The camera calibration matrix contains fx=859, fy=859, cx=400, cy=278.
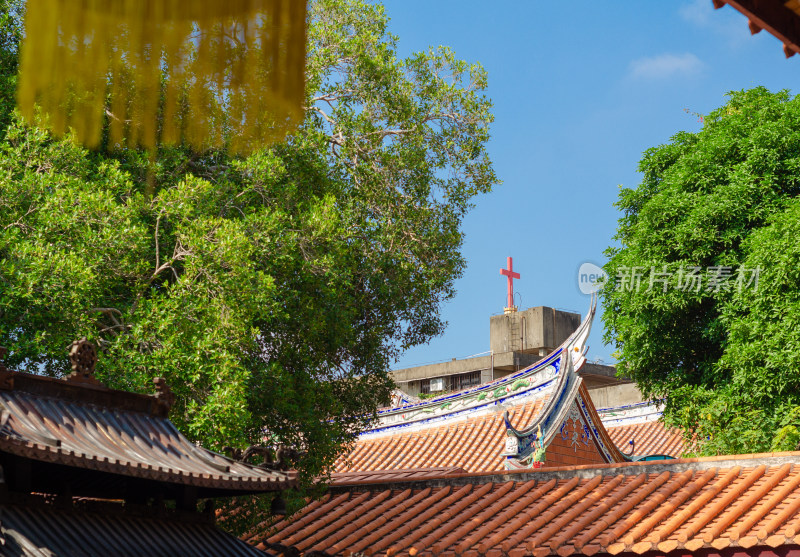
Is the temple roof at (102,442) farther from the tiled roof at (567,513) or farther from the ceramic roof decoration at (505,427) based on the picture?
the ceramic roof decoration at (505,427)

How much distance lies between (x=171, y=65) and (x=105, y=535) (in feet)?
18.2

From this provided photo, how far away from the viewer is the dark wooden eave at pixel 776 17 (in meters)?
2.68

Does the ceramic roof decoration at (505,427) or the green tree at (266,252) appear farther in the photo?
the ceramic roof decoration at (505,427)

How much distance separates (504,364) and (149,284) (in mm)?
26967

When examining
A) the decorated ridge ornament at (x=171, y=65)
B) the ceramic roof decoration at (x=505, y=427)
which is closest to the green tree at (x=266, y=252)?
the ceramic roof decoration at (x=505, y=427)

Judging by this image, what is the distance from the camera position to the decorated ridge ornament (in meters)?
1.51

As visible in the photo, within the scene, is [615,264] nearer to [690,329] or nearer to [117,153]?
[690,329]

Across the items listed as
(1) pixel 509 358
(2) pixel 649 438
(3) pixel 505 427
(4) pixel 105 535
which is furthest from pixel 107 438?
(1) pixel 509 358

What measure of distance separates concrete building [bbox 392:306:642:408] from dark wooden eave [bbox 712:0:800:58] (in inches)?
1242

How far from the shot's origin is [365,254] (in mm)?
10141

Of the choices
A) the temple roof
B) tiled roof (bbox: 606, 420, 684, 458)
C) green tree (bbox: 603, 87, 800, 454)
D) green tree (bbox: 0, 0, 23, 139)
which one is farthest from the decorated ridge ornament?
tiled roof (bbox: 606, 420, 684, 458)

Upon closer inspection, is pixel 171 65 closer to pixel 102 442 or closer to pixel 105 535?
pixel 102 442

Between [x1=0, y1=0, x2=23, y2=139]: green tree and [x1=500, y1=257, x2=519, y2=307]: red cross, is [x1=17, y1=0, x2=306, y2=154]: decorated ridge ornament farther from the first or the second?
[x1=500, y1=257, x2=519, y2=307]: red cross

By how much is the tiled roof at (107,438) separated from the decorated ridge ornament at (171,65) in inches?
177
